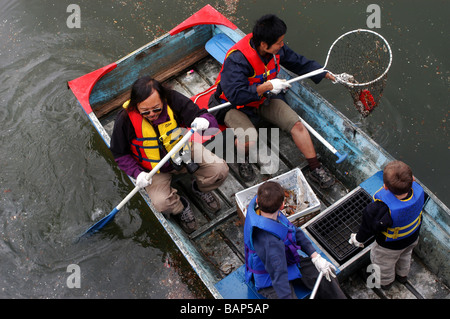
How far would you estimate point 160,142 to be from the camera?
4.22 m

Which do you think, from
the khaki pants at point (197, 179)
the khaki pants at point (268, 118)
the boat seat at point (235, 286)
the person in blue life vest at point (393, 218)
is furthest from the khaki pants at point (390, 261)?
the khaki pants at point (197, 179)

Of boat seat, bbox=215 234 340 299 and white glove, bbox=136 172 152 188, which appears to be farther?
white glove, bbox=136 172 152 188

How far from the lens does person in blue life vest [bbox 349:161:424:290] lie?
3.39m

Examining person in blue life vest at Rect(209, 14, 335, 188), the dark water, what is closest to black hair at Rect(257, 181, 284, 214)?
person in blue life vest at Rect(209, 14, 335, 188)

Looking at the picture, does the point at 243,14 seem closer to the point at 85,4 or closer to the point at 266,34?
the point at 85,4

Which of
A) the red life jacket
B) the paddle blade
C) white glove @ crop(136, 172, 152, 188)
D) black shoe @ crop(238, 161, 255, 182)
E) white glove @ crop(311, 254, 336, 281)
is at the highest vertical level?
the red life jacket

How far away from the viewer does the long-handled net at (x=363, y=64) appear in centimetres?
504

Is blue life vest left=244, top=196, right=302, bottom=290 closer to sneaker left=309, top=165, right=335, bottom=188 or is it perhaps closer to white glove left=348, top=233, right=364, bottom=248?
white glove left=348, top=233, right=364, bottom=248

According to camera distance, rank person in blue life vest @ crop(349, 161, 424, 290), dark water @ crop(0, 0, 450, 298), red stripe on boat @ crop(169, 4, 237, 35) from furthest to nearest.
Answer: red stripe on boat @ crop(169, 4, 237, 35), dark water @ crop(0, 0, 450, 298), person in blue life vest @ crop(349, 161, 424, 290)

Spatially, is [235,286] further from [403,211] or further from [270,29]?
[270,29]

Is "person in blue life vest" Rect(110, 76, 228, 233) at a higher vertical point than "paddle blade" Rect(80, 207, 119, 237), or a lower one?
higher

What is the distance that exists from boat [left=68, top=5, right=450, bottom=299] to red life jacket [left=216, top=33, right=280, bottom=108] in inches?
16.4

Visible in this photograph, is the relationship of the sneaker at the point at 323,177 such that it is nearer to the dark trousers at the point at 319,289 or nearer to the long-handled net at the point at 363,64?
the long-handled net at the point at 363,64

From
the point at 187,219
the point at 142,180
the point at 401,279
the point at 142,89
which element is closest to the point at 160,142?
the point at 142,180
